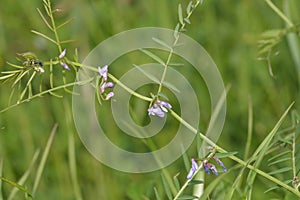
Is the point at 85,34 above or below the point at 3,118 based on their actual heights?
above

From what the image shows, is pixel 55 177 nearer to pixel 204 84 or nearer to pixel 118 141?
pixel 118 141

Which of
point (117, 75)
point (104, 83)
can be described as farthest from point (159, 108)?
point (117, 75)

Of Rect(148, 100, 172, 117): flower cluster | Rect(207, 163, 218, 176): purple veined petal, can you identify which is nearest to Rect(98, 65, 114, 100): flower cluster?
Rect(148, 100, 172, 117): flower cluster

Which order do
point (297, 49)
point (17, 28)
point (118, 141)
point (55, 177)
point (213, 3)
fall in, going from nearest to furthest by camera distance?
point (297, 49) → point (55, 177) → point (118, 141) → point (213, 3) → point (17, 28)

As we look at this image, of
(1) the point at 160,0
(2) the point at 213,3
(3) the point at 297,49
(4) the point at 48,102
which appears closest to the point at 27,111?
(4) the point at 48,102

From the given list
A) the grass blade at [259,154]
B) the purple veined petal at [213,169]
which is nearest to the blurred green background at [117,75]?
the grass blade at [259,154]

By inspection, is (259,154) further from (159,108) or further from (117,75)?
(117,75)
